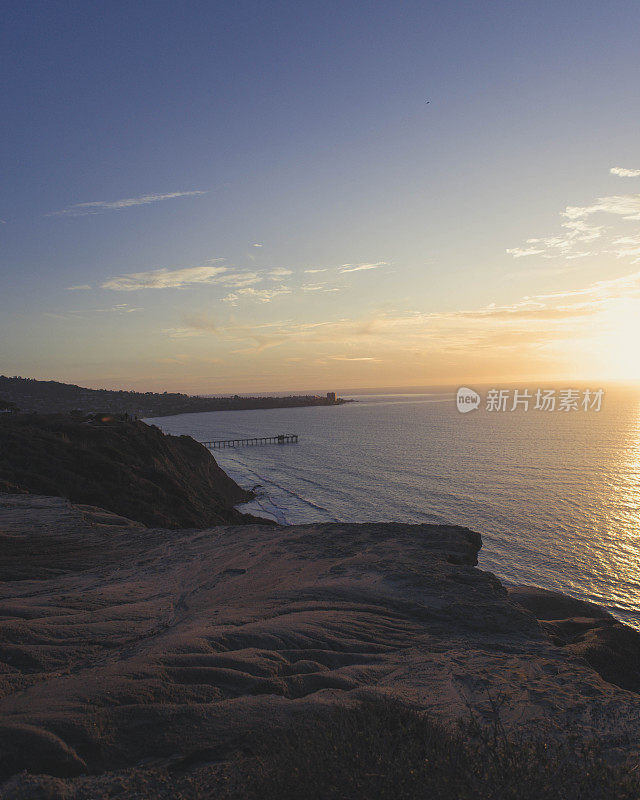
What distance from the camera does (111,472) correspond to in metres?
25.1

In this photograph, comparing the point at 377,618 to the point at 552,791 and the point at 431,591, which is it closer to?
the point at 431,591

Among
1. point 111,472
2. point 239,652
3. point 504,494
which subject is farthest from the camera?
point 504,494

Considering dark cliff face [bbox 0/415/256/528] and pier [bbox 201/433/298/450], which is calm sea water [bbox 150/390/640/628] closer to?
pier [bbox 201/433/298/450]

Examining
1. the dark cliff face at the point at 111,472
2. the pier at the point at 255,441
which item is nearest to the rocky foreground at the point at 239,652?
the dark cliff face at the point at 111,472

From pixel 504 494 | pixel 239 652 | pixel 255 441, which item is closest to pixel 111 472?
pixel 239 652

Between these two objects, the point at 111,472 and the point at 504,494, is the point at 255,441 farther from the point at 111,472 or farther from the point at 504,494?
the point at 111,472

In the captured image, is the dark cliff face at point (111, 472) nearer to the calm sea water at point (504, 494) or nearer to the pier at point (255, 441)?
the calm sea water at point (504, 494)

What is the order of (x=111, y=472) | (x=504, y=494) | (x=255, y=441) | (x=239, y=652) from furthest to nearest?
1. (x=255, y=441)
2. (x=504, y=494)
3. (x=111, y=472)
4. (x=239, y=652)

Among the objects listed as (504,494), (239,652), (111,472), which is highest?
(239,652)

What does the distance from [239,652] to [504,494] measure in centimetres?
3995

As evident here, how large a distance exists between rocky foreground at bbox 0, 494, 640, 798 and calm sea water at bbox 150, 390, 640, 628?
15041mm

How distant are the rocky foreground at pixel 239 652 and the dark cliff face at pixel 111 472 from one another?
9918mm

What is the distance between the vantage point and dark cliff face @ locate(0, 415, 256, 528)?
2223cm

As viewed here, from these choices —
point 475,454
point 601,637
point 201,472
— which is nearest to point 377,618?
point 601,637
